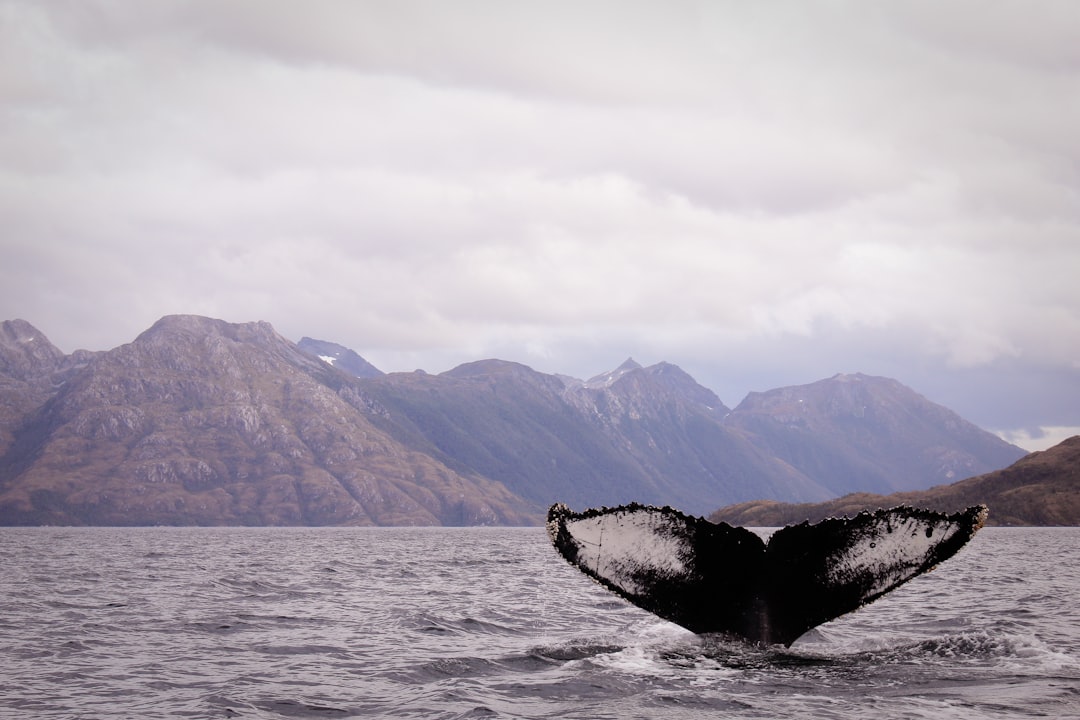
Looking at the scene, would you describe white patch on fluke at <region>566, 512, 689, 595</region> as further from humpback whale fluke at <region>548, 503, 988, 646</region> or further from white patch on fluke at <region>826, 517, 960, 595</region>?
white patch on fluke at <region>826, 517, 960, 595</region>

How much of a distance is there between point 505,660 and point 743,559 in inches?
199

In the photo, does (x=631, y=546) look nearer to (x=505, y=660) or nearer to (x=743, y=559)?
(x=743, y=559)

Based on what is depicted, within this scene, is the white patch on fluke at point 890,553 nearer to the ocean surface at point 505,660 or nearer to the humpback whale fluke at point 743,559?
the humpback whale fluke at point 743,559

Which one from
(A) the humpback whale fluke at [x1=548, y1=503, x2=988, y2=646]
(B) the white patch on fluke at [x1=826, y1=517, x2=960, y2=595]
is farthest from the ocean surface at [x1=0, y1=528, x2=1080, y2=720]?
(B) the white patch on fluke at [x1=826, y1=517, x2=960, y2=595]

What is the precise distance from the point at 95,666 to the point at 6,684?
57.4 inches

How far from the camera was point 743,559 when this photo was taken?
9344 mm

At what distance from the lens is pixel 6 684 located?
11492 millimetres

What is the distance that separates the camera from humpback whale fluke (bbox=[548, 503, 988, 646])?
8828mm

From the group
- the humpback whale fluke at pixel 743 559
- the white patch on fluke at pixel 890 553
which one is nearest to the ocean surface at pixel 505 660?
the humpback whale fluke at pixel 743 559

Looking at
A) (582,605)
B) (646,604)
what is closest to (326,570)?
(582,605)

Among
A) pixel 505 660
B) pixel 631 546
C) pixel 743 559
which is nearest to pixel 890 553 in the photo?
pixel 743 559

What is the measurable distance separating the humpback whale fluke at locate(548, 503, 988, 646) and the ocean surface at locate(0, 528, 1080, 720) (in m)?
0.99

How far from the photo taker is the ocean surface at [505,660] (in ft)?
32.1

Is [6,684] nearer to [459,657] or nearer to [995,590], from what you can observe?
[459,657]
